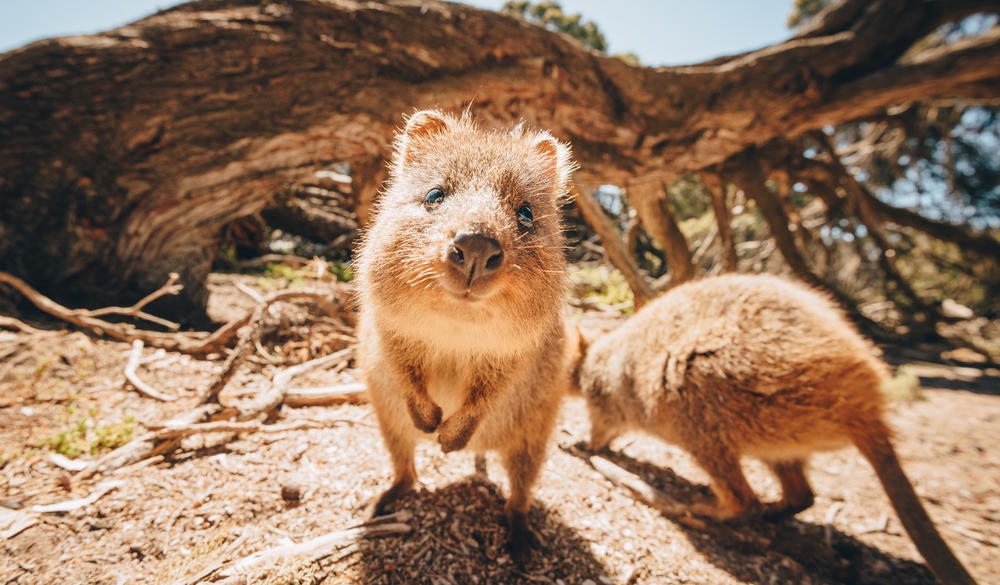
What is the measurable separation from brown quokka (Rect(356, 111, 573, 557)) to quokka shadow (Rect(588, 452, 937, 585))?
4.67 feet

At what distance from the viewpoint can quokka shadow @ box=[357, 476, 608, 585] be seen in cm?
197

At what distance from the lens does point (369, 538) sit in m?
2.06

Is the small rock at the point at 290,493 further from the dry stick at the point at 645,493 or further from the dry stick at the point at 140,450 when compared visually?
the dry stick at the point at 645,493

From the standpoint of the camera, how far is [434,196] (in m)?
2.01

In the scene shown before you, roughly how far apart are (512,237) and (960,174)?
11395 millimetres

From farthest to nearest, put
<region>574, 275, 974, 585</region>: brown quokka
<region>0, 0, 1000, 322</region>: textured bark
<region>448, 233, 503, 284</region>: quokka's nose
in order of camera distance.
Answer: <region>0, 0, 1000, 322</region>: textured bark
<region>574, 275, 974, 585</region>: brown quokka
<region>448, 233, 503, 284</region>: quokka's nose

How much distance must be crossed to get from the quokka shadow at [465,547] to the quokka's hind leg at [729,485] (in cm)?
108

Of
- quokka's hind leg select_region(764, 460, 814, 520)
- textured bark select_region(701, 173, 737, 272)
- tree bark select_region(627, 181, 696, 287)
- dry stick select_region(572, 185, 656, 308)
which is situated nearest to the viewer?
quokka's hind leg select_region(764, 460, 814, 520)

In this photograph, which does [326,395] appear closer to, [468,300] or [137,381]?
[137,381]

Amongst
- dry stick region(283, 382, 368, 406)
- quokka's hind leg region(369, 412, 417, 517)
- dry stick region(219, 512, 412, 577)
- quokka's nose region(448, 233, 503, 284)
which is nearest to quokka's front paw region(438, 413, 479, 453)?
quokka's hind leg region(369, 412, 417, 517)

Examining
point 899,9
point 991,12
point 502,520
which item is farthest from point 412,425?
point 991,12

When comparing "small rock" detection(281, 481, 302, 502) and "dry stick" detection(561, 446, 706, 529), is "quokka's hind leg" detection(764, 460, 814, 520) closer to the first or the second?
"dry stick" detection(561, 446, 706, 529)

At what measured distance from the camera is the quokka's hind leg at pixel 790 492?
10.3 feet

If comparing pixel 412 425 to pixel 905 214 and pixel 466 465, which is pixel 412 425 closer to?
pixel 466 465
